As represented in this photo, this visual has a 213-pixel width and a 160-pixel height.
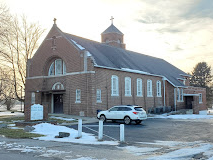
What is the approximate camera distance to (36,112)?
1917 cm

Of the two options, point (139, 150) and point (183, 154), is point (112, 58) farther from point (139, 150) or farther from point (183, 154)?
point (183, 154)

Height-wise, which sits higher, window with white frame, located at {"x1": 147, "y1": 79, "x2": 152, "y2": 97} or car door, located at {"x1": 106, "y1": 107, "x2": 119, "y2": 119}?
window with white frame, located at {"x1": 147, "y1": 79, "x2": 152, "y2": 97}

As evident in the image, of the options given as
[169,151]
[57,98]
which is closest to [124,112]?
[169,151]

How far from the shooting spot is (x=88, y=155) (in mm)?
8602

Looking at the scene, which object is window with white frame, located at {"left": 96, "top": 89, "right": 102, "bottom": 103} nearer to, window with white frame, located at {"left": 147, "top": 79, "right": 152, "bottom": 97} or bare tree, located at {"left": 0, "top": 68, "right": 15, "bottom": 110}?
window with white frame, located at {"left": 147, "top": 79, "right": 152, "bottom": 97}

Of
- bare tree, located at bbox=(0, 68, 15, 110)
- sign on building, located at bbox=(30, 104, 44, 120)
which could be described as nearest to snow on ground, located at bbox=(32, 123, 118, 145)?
sign on building, located at bbox=(30, 104, 44, 120)

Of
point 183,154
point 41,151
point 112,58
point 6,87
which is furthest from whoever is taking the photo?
point 6,87

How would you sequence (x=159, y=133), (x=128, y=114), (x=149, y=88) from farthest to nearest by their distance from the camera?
(x=149, y=88) < (x=128, y=114) < (x=159, y=133)

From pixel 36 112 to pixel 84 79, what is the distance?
29.3 ft

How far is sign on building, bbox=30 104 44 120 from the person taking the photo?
1888 cm

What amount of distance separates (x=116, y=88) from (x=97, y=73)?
171 inches

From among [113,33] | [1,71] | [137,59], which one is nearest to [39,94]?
[1,71]

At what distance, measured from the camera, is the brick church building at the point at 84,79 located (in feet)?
89.7

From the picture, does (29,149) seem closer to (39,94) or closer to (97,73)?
(97,73)
